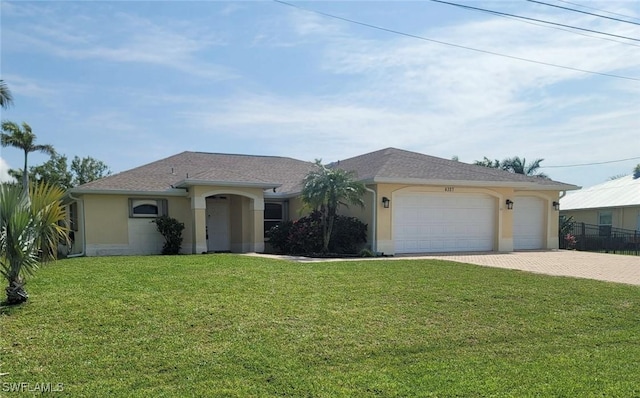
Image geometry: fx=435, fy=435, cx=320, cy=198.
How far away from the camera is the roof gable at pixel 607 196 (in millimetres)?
26500

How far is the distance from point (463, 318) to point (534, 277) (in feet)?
14.6

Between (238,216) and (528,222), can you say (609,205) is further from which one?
(238,216)

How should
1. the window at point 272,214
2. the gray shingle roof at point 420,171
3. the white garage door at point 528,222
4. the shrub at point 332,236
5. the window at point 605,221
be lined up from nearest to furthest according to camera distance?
1. the shrub at point 332,236
2. the gray shingle roof at point 420,171
3. the white garage door at point 528,222
4. the window at point 272,214
5. the window at point 605,221

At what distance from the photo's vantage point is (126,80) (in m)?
13.8

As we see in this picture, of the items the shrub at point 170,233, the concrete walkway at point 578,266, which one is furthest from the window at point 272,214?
the concrete walkway at point 578,266

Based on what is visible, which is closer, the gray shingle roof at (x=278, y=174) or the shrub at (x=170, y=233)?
the gray shingle roof at (x=278, y=174)

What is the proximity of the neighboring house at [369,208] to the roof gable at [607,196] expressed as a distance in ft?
29.8

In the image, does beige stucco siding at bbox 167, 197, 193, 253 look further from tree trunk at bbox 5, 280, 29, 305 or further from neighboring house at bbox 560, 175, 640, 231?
neighboring house at bbox 560, 175, 640, 231

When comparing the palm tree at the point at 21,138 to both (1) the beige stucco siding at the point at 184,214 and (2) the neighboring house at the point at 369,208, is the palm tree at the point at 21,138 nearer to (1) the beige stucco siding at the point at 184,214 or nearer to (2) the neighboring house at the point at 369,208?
(2) the neighboring house at the point at 369,208

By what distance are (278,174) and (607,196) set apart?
2226 cm

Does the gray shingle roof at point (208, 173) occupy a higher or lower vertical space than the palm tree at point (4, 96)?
lower

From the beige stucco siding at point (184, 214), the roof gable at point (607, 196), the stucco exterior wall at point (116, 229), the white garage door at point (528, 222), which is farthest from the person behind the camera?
the roof gable at point (607, 196)

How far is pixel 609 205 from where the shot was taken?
2669 centimetres

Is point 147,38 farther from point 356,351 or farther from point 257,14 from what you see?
point 356,351
